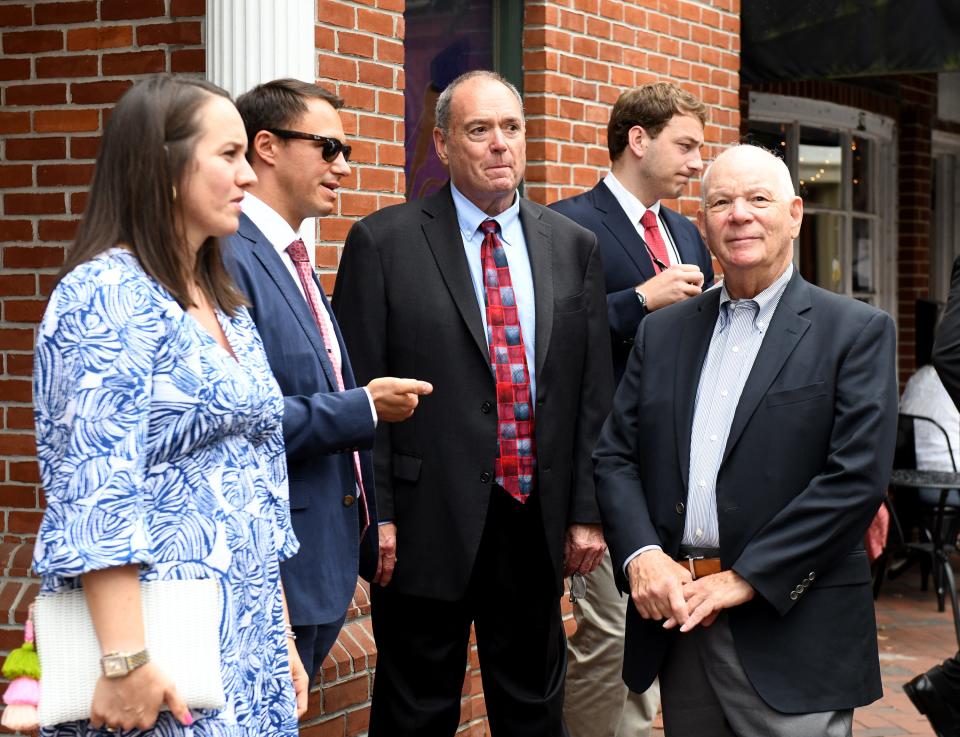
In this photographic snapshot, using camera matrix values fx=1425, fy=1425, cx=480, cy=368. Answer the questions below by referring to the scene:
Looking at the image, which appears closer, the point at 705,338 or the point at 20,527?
the point at 705,338

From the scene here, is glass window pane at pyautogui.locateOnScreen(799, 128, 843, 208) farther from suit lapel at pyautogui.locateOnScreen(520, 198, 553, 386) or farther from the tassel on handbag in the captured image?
the tassel on handbag

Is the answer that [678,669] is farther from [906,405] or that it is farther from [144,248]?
[906,405]

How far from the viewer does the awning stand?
7004mm

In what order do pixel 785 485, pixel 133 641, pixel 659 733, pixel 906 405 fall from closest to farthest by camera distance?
pixel 133 641, pixel 785 485, pixel 659 733, pixel 906 405

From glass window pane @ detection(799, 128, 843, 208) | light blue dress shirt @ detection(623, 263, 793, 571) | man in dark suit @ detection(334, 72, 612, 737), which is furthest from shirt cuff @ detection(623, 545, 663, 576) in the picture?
glass window pane @ detection(799, 128, 843, 208)

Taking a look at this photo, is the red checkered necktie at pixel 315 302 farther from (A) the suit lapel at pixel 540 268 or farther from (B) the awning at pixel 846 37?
(B) the awning at pixel 846 37

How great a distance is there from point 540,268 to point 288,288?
936mm

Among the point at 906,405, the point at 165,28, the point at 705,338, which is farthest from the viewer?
the point at 906,405

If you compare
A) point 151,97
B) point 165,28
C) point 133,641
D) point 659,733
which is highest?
point 165,28

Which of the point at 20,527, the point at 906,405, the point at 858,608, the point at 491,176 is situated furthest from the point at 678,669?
the point at 906,405

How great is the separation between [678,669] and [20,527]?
2252 mm

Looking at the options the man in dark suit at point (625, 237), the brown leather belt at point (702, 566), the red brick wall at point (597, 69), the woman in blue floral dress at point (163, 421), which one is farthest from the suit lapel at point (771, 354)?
the red brick wall at point (597, 69)

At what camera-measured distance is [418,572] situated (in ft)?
12.8

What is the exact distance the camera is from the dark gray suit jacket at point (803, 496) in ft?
10.4
